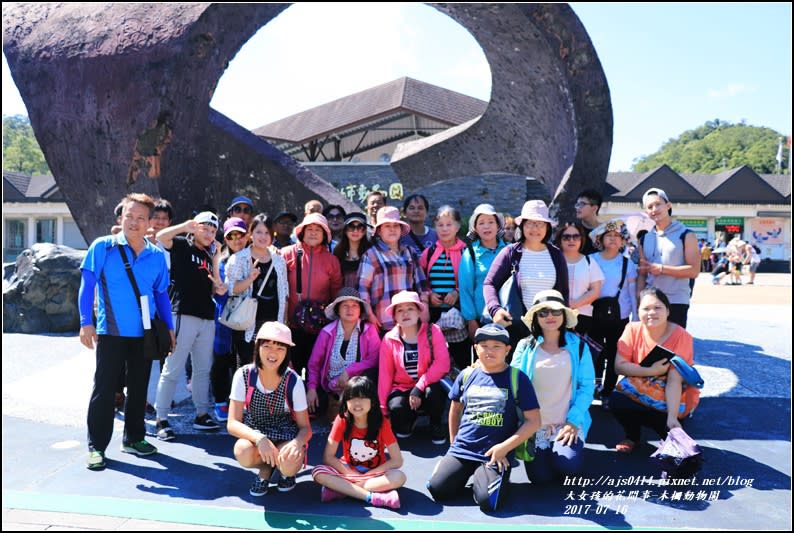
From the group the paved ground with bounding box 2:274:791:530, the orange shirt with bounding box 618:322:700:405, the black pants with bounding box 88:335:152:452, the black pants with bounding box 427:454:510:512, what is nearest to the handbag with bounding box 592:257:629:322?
the orange shirt with bounding box 618:322:700:405

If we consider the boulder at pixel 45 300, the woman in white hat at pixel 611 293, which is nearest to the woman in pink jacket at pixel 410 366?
the woman in white hat at pixel 611 293

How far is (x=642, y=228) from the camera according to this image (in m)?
4.59

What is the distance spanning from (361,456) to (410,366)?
0.83 metres

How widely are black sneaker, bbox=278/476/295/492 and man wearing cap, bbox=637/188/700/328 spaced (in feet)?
9.30

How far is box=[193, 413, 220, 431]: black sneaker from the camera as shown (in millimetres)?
3973

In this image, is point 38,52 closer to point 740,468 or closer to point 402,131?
point 740,468

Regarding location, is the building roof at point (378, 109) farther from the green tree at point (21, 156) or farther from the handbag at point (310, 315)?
the green tree at point (21, 156)

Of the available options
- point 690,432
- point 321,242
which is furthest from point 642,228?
point 321,242

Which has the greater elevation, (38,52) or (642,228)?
(38,52)

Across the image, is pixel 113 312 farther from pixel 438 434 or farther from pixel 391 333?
pixel 438 434

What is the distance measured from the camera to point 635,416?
3658mm

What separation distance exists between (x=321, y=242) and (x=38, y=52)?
297 cm

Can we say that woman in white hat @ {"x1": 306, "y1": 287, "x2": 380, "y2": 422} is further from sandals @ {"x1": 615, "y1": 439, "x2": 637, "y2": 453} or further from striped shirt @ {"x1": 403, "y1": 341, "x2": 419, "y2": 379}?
Answer: sandals @ {"x1": 615, "y1": 439, "x2": 637, "y2": 453}

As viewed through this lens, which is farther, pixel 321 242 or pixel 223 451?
pixel 321 242
